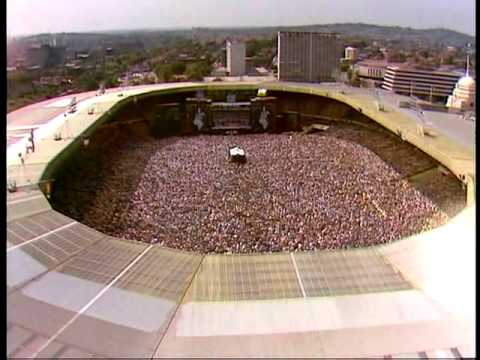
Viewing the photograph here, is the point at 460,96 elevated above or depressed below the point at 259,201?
above

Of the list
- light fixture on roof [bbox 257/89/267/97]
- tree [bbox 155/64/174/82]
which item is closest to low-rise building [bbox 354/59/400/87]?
light fixture on roof [bbox 257/89/267/97]

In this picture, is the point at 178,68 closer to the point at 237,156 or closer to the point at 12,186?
the point at 237,156

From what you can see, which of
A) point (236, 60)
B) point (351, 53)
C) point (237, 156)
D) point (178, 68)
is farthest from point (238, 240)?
point (236, 60)

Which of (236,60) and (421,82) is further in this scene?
(236,60)

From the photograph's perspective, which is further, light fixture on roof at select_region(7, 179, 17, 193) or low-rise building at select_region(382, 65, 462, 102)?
low-rise building at select_region(382, 65, 462, 102)

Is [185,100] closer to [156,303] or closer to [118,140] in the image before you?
[118,140]

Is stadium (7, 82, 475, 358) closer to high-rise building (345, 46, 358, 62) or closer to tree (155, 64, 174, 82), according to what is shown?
high-rise building (345, 46, 358, 62)
